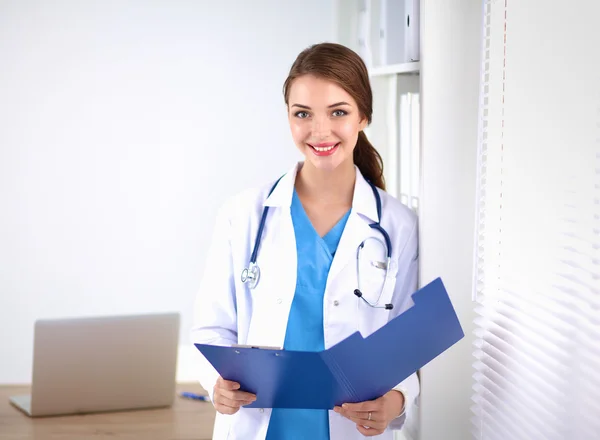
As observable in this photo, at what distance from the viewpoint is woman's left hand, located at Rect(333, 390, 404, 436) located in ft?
5.03

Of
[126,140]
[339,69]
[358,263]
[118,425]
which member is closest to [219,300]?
[358,263]

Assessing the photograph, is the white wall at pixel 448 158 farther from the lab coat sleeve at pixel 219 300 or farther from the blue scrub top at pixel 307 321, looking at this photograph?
the lab coat sleeve at pixel 219 300

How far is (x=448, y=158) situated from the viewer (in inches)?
68.5

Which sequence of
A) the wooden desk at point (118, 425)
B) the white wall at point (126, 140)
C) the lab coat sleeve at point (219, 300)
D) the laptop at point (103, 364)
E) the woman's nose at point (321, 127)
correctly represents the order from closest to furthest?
the woman's nose at point (321, 127) < the lab coat sleeve at point (219, 300) < the wooden desk at point (118, 425) < the laptop at point (103, 364) < the white wall at point (126, 140)

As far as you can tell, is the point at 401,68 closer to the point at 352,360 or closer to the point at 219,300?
the point at 219,300

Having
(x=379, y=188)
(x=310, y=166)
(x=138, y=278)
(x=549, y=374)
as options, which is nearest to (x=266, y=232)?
(x=310, y=166)

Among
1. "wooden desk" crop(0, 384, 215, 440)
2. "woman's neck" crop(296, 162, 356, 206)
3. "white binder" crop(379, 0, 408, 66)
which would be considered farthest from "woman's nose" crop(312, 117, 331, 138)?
"wooden desk" crop(0, 384, 215, 440)

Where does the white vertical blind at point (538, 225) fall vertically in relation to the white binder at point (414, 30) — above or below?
below

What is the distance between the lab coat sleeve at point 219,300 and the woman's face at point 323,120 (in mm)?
274

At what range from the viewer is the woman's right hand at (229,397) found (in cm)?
155

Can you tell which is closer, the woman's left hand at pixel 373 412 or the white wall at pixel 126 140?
the woman's left hand at pixel 373 412

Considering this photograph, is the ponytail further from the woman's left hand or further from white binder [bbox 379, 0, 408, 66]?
the woman's left hand

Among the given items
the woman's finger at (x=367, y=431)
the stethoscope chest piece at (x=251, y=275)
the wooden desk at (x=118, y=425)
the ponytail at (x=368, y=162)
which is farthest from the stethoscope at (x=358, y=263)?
the wooden desk at (x=118, y=425)

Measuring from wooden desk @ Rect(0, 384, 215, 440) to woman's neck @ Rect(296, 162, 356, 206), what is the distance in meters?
0.85
